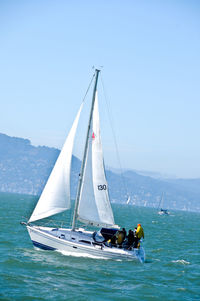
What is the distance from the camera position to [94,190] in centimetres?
2789

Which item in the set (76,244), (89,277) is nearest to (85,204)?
(76,244)

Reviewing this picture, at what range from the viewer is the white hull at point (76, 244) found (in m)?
27.0

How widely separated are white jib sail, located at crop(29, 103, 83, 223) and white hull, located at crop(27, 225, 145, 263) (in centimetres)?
138

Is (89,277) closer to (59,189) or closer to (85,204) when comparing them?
(85,204)

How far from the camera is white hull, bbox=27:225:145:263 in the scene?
26969 millimetres

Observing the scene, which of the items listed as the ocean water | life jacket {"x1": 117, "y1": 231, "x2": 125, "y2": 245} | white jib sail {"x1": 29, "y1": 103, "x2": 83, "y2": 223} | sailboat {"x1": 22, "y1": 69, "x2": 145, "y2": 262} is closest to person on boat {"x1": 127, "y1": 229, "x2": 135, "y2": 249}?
sailboat {"x1": 22, "y1": 69, "x2": 145, "y2": 262}

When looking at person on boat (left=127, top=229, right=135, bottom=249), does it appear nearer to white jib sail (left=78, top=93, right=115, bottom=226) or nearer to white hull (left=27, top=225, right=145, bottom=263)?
white hull (left=27, top=225, right=145, bottom=263)

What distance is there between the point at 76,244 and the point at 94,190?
149 inches

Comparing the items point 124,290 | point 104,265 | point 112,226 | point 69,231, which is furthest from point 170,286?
point 69,231

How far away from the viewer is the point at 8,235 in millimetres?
35594

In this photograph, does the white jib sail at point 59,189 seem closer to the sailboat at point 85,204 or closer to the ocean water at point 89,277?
the sailboat at point 85,204

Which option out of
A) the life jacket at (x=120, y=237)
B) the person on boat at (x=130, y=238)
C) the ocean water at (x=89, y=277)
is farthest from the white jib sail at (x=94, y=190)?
the ocean water at (x=89, y=277)

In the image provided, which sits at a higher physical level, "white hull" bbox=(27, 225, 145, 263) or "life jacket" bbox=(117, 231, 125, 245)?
"life jacket" bbox=(117, 231, 125, 245)

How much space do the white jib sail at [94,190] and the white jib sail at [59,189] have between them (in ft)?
3.83
